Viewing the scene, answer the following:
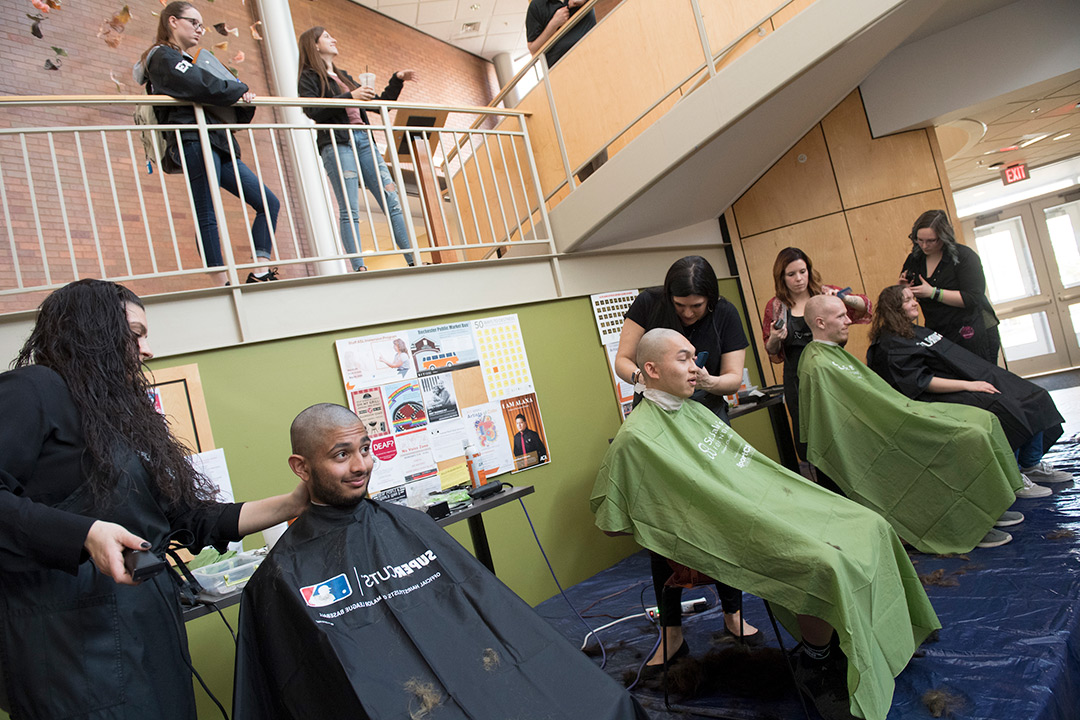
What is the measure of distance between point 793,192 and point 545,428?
2794 mm

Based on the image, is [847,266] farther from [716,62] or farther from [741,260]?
[716,62]

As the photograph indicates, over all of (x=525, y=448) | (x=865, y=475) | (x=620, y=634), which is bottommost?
(x=620, y=634)

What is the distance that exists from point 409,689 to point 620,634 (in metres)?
1.59

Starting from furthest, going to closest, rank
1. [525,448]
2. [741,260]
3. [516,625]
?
[741,260] → [525,448] → [516,625]

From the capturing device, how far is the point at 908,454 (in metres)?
2.76

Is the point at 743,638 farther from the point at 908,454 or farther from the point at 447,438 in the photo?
the point at 447,438

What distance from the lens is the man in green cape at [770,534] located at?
5.36 feet

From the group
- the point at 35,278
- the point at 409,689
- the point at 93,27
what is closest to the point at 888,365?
the point at 409,689

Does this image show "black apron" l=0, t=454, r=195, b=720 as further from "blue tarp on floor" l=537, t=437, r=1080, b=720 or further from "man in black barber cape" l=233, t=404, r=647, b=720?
"blue tarp on floor" l=537, t=437, r=1080, b=720

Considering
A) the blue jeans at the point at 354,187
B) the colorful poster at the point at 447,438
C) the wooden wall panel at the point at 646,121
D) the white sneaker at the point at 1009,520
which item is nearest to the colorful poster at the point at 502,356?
the colorful poster at the point at 447,438

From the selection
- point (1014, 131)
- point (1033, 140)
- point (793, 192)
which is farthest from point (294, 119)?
point (1033, 140)

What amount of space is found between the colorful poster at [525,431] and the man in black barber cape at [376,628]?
1.83 metres

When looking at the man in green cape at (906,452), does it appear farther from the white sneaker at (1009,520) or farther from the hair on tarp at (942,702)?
the hair on tarp at (942,702)

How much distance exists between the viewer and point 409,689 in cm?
134
